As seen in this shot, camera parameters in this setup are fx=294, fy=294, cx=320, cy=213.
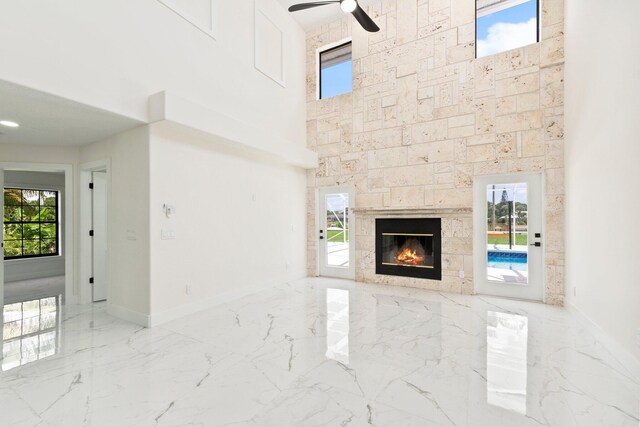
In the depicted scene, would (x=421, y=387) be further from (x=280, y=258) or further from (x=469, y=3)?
(x=469, y=3)

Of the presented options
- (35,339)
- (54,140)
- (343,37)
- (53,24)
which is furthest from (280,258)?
(343,37)

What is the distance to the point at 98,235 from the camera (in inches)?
186

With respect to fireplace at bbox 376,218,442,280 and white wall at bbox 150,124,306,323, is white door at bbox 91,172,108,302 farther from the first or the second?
fireplace at bbox 376,218,442,280

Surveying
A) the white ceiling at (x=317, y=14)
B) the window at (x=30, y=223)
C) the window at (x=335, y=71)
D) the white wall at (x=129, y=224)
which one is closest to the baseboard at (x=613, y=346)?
the white wall at (x=129, y=224)

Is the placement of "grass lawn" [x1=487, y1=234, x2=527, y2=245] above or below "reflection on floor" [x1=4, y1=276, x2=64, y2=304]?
above

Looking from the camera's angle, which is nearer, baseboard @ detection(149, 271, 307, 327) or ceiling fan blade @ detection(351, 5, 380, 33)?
baseboard @ detection(149, 271, 307, 327)

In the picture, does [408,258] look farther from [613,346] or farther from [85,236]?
[85,236]

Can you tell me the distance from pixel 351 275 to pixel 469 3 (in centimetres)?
520

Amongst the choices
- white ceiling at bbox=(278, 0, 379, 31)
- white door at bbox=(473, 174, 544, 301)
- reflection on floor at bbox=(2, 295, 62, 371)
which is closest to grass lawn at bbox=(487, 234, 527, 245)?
white door at bbox=(473, 174, 544, 301)

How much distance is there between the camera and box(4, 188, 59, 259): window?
6727 mm

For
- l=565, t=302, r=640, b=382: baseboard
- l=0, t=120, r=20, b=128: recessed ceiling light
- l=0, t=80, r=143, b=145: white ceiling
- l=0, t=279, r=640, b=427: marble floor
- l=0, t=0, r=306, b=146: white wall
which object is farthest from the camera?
l=0, t=120, r=20, b=128: recessed ceiling light

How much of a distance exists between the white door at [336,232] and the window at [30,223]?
663 centimetres

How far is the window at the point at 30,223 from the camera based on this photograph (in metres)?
6.73

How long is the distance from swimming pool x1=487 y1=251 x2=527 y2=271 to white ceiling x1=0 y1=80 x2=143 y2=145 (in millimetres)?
5437
